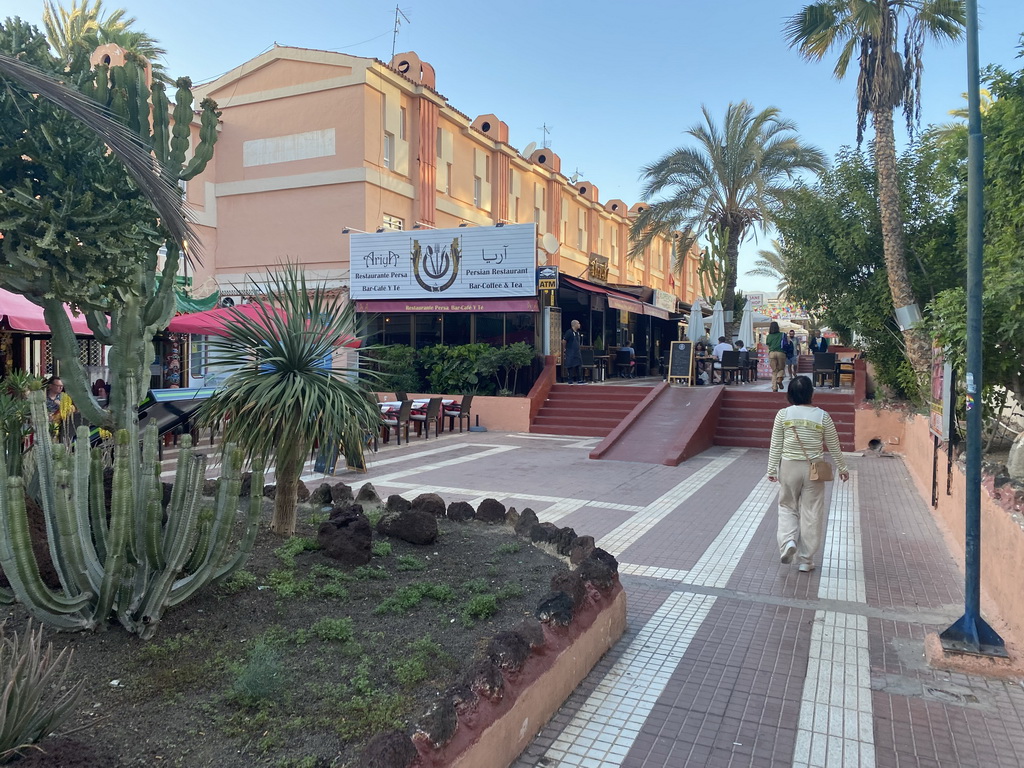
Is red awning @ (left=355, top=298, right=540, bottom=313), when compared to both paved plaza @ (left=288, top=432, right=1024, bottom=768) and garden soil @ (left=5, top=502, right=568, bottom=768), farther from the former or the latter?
garden soil @ (left=5, top=502, right=568, bottom=768)

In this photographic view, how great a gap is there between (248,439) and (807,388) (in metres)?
4.55

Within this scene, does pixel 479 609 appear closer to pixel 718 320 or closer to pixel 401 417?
pixel 401 417

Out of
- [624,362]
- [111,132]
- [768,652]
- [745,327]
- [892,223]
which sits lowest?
[768,652]

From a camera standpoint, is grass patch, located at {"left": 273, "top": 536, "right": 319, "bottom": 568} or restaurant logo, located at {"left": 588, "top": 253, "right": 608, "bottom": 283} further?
restaurant logo, located at {"left": 588, "top": 253, "right": 608, "bottom": 283}

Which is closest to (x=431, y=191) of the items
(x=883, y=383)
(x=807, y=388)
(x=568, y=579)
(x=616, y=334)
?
(x=616, y=334)

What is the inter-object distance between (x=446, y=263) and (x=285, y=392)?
549 inches

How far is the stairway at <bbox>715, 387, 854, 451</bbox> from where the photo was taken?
14828 millimetres

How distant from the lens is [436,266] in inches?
740

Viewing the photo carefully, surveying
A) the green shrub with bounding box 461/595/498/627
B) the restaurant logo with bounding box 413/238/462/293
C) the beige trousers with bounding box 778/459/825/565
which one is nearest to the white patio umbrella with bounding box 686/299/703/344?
the restaurant logo with bounding box 413/238/462/293

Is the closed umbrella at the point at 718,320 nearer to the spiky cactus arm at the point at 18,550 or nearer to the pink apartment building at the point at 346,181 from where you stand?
the pink apartment building at the point at 346,181

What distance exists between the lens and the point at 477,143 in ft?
89.2

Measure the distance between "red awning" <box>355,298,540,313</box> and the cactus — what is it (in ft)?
45.3

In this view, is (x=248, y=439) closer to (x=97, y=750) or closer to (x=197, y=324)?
(x=97, y=750)

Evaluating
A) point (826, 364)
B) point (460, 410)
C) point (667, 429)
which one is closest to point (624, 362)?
point (826, 364)
